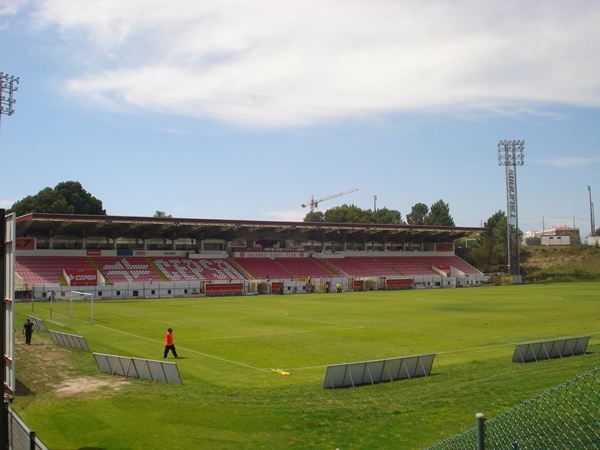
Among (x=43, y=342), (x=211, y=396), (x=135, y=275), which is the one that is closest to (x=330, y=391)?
(x=211, y=396)

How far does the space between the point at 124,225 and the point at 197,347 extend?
51.5 meters

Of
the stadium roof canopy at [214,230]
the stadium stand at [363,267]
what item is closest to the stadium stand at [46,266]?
the stadium roof canopy at [214,230]

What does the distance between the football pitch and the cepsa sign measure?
23.4 meters

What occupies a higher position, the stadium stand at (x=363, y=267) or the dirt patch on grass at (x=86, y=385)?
the stadium stand at (x=363, y=267)

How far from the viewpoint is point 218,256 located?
283 feet

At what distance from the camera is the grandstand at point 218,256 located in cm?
6888

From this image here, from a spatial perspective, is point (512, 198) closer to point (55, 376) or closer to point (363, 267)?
point (363, 267)

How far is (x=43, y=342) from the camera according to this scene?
30.8 m

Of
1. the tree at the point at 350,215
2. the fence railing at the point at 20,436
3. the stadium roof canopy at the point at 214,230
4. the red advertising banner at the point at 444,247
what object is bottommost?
the fence railing at the point at 20,436

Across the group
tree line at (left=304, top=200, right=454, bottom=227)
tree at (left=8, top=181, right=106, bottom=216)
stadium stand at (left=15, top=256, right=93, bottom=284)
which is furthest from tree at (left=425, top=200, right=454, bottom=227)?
stadium stand at (left=15, top=256, right=93, bottom=284)

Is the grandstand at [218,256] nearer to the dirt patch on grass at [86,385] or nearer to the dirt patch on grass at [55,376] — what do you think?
the dirt patch on grass at [55,376]

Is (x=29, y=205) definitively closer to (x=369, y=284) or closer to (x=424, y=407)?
(x=369, y=284)

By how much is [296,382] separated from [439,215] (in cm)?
15644

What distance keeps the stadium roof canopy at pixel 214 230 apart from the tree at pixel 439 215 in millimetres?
62721
